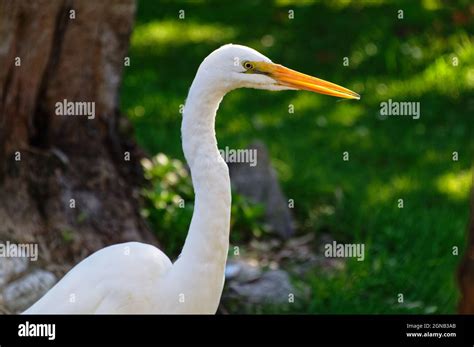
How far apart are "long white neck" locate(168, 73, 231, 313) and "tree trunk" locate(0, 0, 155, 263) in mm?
1741

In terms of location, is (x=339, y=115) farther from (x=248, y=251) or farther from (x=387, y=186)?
(x=248, y=251)

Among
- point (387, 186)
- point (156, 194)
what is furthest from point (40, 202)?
point (387, 186)

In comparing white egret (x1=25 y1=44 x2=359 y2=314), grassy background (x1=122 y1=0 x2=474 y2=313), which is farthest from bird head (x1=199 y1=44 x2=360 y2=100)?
grassy background (x1=122 y1=0 x2=474 y2=313)

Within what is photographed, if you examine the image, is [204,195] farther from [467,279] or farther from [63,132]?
[63,132]

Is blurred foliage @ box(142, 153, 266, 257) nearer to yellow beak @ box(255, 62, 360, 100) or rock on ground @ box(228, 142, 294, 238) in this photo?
rock on ground @ box(228, 142, 294, 238)

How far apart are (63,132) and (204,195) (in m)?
2.17

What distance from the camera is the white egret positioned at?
4.83 metres

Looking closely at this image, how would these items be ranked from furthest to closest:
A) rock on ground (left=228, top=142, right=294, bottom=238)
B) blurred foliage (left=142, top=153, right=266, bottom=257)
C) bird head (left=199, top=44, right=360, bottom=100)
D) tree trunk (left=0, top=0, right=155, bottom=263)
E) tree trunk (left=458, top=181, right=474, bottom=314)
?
1. rock on ground (left=228, top=142, right=294, bottom=238)
2. blurred foliage (left=142, top=153, right=266, bottom=257)
3. tree trunk (left=0, top=0, right=155, bottom=263)
4. bird head (left=199, top=44, right=360, bottom=100)
5. tree trunk (left=458, top=181, right=474, bottom=314)

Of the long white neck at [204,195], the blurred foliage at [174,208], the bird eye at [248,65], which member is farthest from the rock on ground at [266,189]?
the bird eye at [248,65]

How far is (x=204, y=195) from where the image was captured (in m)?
4.86

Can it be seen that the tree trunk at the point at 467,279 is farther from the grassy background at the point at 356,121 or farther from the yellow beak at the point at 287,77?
the grassy background at the point at 356,121

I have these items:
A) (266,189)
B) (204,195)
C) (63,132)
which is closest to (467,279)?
(204,195)

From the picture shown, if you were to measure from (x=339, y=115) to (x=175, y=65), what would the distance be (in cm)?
172
